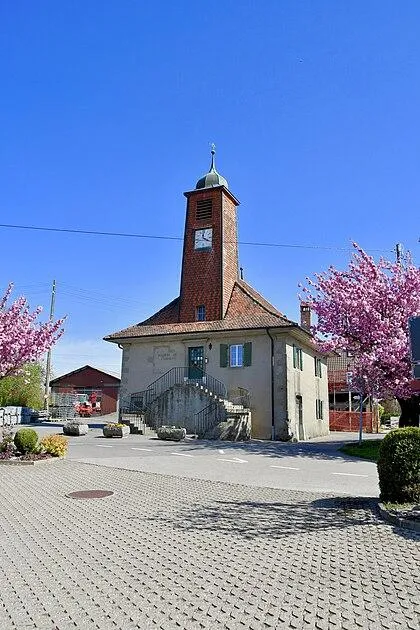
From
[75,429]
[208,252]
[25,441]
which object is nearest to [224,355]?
[208,252]

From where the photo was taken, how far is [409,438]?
9.05 metres

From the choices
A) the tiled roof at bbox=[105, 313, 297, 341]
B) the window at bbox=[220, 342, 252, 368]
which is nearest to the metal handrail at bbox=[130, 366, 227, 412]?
the window at bbox=[220, 342, 252, 368]

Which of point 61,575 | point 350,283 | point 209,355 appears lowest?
point 61,575

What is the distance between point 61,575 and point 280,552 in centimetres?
251

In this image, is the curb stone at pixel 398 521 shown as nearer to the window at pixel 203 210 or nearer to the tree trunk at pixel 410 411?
the tree trunk at pixel 410 411

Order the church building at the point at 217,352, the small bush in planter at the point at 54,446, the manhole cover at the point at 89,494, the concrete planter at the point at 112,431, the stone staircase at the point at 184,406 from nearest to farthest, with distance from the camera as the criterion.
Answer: the manhole cover at the point at 89,494, the small bush in planter at the point at 54,446, the concrete planter at the point at 112,431, the stone staircase at the point at 184,406, the church building at the point at 217,352

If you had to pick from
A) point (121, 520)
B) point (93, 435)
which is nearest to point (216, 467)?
point (121, 520)

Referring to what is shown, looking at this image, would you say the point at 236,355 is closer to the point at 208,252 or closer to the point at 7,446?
the point at 208,252

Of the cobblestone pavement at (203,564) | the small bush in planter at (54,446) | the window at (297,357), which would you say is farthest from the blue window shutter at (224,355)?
the cobblestone pavement at (203,564)

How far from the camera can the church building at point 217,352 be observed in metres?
27.3

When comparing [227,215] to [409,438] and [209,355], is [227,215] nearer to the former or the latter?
[209,355]

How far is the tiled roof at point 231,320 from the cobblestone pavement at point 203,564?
18235 mm

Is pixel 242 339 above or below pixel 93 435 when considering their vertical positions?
above

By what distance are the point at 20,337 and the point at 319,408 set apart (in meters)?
22.6
